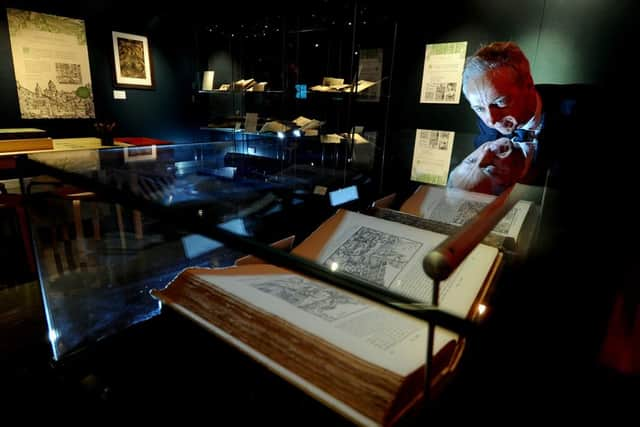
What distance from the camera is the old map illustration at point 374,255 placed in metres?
0.47

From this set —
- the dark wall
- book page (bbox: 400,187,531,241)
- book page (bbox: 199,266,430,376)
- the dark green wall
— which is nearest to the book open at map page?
book page (bbox: 400,187,531,241)

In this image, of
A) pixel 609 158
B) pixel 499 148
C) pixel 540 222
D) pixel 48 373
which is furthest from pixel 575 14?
pixel 48 373

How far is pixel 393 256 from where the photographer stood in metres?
0.48

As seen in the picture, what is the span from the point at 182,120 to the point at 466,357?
217 inches

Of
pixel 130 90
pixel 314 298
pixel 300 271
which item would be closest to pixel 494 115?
pixel 314 298

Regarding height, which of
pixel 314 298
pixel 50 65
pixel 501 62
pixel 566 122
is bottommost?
pixel 314 298

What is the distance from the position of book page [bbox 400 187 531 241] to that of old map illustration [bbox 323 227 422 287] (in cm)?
12

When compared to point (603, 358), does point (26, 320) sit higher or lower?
lower

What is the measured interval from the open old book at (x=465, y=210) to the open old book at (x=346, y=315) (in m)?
0.08

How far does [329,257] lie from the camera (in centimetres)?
51

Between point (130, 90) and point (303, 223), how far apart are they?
4642mm

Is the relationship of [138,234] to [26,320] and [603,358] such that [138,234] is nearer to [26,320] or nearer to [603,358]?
[26,320]

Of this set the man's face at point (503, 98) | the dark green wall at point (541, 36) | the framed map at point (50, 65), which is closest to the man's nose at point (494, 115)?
the man's face at point (503, 98)

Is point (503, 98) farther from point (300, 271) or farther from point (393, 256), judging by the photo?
point (300, 271)
